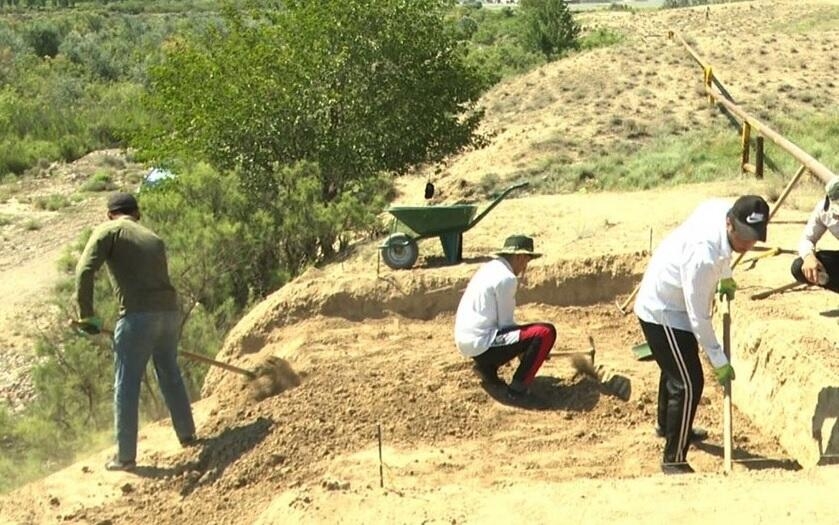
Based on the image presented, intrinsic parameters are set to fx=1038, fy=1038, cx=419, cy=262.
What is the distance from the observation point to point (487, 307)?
6977mm

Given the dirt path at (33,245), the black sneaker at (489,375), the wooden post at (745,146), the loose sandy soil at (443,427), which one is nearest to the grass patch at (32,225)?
the dirt path at (33,245)

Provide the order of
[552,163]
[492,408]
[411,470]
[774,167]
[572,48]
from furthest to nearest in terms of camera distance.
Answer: [572,48] → [552,163] → [774,167] → [492,408] → [411,470]

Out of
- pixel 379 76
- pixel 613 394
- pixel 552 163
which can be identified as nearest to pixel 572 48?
pixel 552 163

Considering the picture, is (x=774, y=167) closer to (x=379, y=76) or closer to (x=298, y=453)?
(x=379, y=76)

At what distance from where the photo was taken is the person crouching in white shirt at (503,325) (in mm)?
6914

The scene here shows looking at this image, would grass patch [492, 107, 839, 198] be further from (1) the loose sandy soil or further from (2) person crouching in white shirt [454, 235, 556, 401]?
(2) person crouching in white shirt [454, 235, 556, 401]

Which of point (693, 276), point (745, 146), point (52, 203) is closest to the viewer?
point (693, 276)

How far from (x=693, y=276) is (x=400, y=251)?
5.11 meters

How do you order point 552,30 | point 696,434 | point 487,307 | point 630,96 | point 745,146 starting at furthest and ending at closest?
point 552,30 < point 630,96 < point 745,146 < point 487,307 < point 696,434

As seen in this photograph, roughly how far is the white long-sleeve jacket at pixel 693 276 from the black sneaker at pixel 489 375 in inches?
67.0

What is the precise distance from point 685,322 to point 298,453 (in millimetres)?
2594

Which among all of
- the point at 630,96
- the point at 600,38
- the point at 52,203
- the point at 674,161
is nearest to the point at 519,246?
the point at 674,161

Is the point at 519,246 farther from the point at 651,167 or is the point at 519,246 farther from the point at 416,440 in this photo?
the point at 651,167

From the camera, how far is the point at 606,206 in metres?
13.0
